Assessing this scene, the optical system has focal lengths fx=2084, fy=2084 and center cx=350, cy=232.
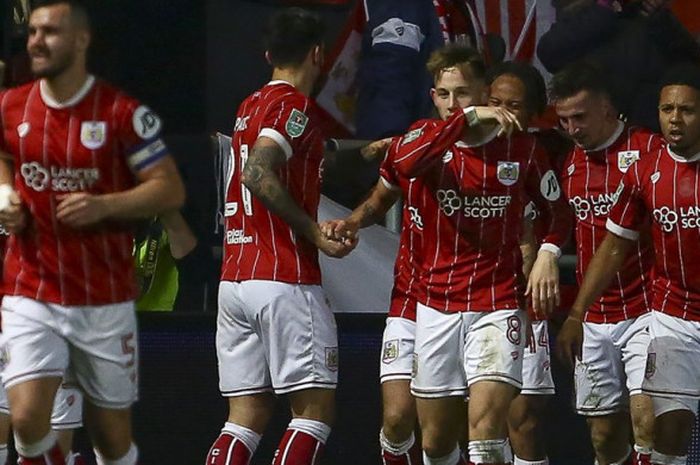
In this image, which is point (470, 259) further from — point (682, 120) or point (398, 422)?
point (682, 120)

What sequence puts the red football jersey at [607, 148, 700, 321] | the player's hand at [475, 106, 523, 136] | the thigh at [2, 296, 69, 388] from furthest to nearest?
the red football jersey at [607, 148, 700, 321], the player's hand at [475, 106, 523, 136], the thigh at [2, 296, 69, 388]

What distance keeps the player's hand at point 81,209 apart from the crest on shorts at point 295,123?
1.22 meters

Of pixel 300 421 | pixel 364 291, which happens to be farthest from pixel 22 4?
pixel 300 421

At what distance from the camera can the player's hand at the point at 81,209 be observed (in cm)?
767

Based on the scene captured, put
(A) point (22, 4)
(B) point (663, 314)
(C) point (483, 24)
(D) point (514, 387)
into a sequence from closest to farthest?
1. (D) point (514, 387)
2. (B) point (663, 314)
3. (A) point (22, 4)
4. (C) point (483, 24)

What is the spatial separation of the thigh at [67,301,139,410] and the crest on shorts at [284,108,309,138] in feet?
3.70

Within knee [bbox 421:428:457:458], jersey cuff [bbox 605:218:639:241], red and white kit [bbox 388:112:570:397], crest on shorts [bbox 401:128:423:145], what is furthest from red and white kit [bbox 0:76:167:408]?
jersey cuff [bbox 605:218:639:241]

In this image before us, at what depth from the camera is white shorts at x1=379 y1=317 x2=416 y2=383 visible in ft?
30.5

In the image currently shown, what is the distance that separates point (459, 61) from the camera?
8945 mm

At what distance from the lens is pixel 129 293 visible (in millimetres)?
8109

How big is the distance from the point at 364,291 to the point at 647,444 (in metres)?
1.92

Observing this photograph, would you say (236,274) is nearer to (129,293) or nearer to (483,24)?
(129,293)

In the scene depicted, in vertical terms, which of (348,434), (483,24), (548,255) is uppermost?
(483,24)

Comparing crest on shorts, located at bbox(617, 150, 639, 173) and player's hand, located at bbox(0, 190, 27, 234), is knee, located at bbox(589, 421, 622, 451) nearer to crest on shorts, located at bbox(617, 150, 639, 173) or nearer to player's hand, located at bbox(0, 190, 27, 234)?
crest on shorts, located at bbox(617, 150, 639, 173)
